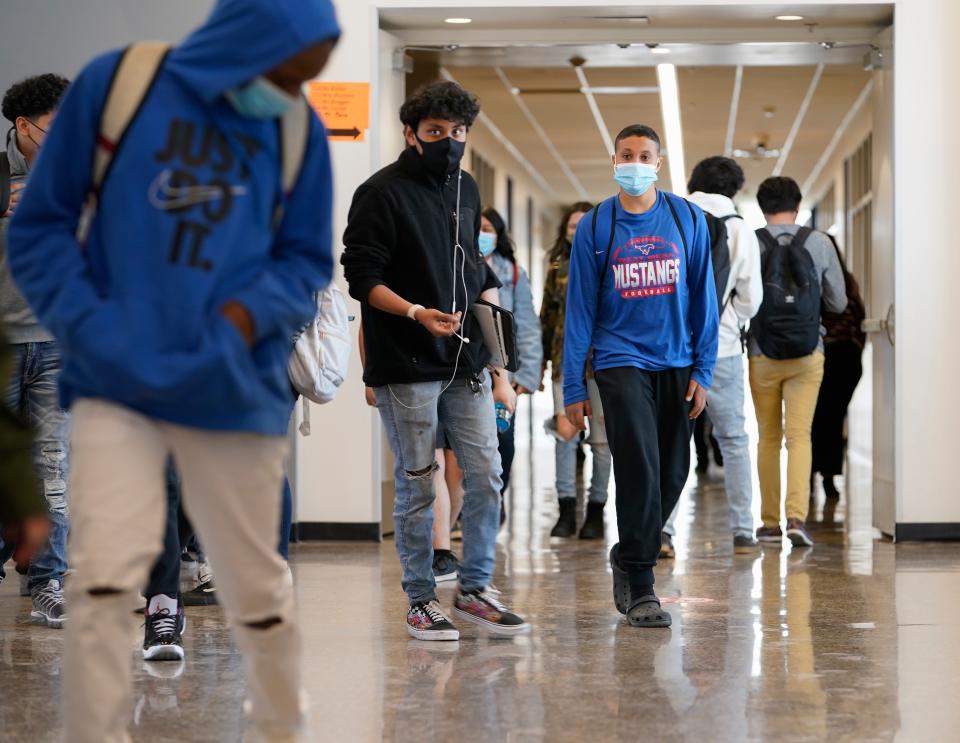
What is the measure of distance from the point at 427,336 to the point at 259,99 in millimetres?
1938

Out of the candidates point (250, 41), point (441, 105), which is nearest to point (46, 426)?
point (441, 105)

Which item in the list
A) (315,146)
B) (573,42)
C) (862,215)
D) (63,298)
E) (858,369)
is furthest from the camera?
(862,215)

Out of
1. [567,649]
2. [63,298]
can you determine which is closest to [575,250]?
[567,649]

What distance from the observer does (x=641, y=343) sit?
14.9ft

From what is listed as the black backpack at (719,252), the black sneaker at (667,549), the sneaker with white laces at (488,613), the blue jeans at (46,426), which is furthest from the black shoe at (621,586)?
the blue jeans at (46,426)

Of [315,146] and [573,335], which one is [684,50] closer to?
[573,335]

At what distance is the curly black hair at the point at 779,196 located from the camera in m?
6.87

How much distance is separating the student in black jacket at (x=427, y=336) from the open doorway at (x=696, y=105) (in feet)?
9.08

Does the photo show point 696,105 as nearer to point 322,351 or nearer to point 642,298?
point 642,298

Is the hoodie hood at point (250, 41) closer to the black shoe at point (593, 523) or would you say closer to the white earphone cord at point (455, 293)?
the white earphone cord at point (455, 293)

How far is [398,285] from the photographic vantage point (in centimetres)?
427

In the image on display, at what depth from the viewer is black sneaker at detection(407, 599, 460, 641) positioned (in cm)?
434

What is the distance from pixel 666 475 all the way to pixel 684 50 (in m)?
3.33

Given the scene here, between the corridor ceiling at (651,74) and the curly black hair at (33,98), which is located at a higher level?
the corridor ceiling at (651,74)
